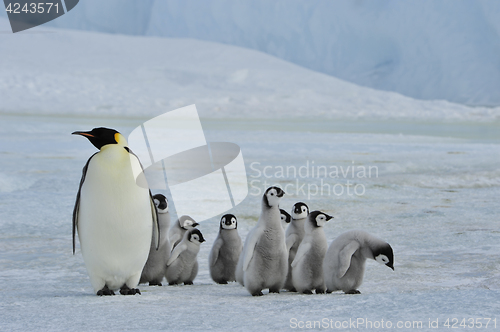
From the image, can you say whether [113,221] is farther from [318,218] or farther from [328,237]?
[328,237]

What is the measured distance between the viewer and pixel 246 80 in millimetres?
19703

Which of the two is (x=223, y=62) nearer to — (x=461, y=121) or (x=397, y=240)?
(x=461, y=121)

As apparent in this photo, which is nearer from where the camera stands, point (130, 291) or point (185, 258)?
point (130, 291)

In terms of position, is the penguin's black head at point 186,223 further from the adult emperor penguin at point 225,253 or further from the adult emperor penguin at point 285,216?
the adult emperor penguin at point 285,216

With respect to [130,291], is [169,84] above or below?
above

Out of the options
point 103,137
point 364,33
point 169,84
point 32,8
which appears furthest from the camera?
point 32,8

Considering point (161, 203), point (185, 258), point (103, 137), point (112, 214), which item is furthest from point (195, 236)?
point (103, 137)

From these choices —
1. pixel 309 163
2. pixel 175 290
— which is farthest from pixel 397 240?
pixel 309 163

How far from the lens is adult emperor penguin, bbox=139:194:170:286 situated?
2670 mm

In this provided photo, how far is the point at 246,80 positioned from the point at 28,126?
8.18 metres

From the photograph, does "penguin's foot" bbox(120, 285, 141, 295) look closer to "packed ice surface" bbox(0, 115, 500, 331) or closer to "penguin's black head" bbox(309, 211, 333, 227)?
"packed ice surface" bbox(0, 115, 500, 331)

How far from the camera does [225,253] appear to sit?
8.91 ft

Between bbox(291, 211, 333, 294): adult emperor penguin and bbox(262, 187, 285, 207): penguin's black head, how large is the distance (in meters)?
0.20

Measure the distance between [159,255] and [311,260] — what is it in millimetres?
719
